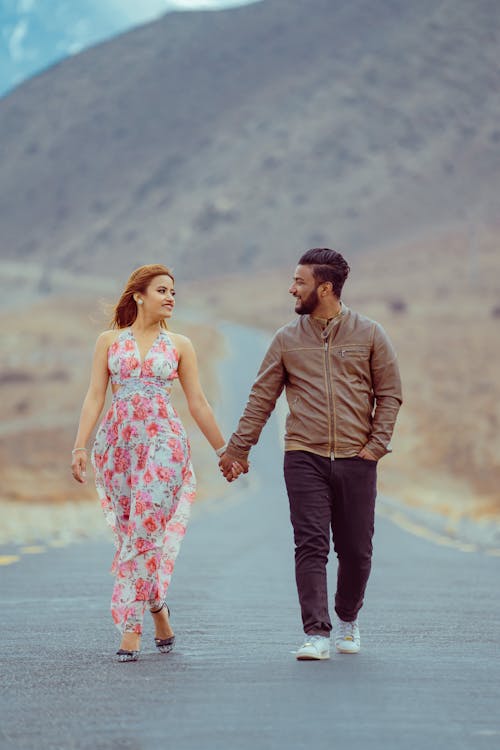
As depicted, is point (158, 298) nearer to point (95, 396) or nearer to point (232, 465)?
point (95, 396)

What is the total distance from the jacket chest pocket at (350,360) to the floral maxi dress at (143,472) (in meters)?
0.91

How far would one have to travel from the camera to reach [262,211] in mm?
135000

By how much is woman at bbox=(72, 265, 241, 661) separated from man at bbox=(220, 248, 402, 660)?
0.34 metres

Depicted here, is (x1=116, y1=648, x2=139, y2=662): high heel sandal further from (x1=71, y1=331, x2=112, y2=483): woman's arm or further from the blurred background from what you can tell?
the blurred background

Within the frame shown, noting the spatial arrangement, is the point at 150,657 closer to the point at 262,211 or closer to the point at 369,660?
the point at 369,660

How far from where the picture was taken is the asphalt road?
537 centimetres

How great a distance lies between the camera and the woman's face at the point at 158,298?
26.9 ft

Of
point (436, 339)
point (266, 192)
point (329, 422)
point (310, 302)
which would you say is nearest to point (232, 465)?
point (329, 422)

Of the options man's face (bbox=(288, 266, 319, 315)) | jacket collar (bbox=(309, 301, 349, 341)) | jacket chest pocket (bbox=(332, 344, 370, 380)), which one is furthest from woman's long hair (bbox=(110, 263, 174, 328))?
jacket chest pocket (bbox=(332, 344, 370, 380))

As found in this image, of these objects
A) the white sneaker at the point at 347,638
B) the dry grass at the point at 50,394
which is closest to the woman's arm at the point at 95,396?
the white sneaker at the point at 347,638

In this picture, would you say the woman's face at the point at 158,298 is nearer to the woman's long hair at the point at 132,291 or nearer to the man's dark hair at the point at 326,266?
the woman's long hair at the point at 132,291

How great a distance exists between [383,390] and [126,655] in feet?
6.32

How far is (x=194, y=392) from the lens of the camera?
826 centimetres

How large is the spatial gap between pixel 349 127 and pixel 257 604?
136 m
